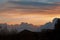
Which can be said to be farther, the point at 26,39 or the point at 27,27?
the point at 27,27

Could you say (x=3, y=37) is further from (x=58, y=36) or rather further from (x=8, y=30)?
(x=58, y=36)

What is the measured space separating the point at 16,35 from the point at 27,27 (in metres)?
3.98

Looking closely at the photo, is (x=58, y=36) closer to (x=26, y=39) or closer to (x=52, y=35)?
(x=52, y=35)

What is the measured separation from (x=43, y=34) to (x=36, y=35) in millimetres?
1002

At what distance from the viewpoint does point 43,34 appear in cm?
3853

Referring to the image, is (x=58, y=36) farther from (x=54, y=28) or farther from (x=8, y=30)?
(x=8, y=30)

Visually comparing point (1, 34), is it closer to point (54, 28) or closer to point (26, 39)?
point (26, 39)

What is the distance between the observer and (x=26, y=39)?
37.8 meters

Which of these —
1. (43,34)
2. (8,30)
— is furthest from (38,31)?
(8,30)

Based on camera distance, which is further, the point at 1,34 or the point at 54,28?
the point at 54,28

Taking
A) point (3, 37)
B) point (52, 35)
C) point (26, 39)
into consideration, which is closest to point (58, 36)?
point (52, 35)

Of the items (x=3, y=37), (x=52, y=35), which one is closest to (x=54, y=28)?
(x=52, y=35)

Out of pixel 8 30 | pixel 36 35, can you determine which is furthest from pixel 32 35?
pixel 8 30

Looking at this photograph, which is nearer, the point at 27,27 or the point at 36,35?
the point at 36,35
